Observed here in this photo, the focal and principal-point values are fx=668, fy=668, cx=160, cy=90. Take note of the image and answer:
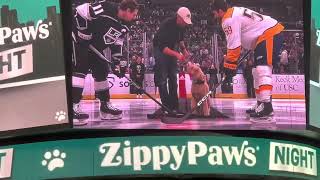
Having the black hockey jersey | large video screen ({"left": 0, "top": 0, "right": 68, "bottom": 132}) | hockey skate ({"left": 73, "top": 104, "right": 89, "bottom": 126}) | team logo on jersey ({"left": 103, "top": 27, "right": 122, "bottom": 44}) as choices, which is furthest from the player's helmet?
hockey skate ({"left": 73, "top": 104, "right": 89, "bottom": 126})

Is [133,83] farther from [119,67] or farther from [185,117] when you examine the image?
[185,117]

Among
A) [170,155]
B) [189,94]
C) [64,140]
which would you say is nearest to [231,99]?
[189,94]

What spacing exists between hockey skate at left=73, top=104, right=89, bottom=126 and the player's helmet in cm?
275

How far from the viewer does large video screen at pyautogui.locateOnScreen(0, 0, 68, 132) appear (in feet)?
35.4

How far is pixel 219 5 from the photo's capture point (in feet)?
36.4

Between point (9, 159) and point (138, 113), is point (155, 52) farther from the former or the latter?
point (9, 159)

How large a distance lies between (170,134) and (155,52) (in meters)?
1.37

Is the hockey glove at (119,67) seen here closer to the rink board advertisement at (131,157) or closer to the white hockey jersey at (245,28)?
the rink board advertisement at (131,157)

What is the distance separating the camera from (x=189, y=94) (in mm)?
10961

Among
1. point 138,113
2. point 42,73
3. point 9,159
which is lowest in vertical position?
point 9,159

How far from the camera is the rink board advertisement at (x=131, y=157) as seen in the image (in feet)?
35.0

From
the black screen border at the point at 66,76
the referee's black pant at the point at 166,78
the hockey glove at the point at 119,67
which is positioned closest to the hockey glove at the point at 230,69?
the referee's black pant at the point at 166,78

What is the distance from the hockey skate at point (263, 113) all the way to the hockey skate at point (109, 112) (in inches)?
86.4

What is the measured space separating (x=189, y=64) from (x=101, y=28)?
156cm
